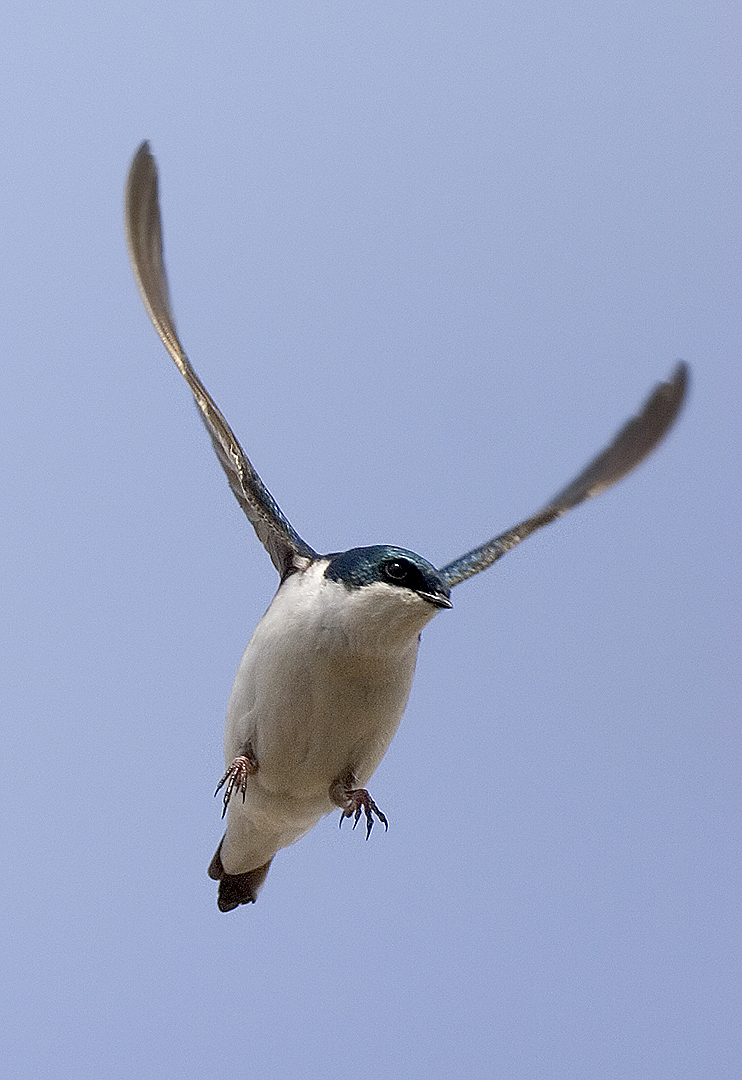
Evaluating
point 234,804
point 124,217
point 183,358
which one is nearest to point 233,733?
point 234,804

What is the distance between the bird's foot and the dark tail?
354mm

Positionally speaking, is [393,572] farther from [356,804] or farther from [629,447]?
[629,447]

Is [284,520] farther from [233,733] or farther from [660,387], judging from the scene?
[660,387]

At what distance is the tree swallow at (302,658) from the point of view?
5.80 feet

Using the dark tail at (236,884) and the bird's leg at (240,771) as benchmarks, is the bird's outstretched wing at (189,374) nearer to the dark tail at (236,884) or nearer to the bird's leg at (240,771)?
the bird's leg at (240,771)

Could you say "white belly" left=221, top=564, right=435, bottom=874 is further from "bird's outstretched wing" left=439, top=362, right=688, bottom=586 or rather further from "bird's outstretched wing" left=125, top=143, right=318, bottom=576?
"bird's outstretched wing" left=439, top=362, right=688, bottom=586

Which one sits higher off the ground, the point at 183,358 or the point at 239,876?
A: the point at 183,358

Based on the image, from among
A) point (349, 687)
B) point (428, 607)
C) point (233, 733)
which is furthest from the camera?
point (233, 733)

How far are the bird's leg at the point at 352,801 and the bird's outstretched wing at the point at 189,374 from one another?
30 centimetres

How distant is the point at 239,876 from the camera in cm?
221

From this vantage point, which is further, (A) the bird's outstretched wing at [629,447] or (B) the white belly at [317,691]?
(A) the bird's outstretched wing at [629,447]

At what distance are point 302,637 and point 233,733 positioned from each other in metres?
0.22

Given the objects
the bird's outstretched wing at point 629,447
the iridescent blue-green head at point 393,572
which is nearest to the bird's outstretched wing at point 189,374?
the iridescent blue-green head at point 393,572

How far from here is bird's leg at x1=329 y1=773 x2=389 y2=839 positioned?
1872 millimetres
